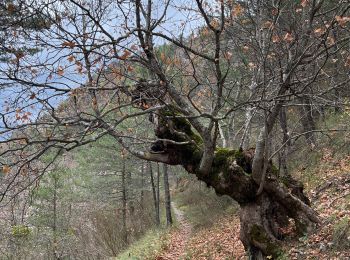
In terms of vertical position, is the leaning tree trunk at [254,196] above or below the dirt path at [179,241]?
above

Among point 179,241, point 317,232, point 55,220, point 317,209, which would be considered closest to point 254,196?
point 317,232

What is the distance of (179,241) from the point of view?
1509 centimetres

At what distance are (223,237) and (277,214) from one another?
4.62 meters

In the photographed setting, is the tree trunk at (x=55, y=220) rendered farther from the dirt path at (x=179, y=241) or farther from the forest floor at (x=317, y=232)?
the forest floor at (x=317, y=232)

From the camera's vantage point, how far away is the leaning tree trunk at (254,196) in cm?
696

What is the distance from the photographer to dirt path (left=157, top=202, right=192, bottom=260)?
1215cm

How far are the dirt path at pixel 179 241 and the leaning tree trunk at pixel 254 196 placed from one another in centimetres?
460

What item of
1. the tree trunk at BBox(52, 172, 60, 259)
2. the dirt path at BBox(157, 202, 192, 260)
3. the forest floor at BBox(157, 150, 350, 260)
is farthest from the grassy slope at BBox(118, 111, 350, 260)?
the tree trunk at BBox(52, 172, 60, 259)

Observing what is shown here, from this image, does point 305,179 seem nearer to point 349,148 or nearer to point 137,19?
point 349,148

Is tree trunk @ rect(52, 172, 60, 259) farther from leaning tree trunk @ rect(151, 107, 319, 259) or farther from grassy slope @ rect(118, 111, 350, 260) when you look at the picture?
leaning tree trunk @ rect(151, 107, 319, 259)

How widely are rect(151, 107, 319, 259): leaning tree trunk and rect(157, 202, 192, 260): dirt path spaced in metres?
4.60

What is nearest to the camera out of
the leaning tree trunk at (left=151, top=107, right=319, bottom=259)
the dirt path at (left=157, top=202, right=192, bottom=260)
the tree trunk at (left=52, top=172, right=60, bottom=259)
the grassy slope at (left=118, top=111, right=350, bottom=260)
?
the grassy slope at (left=118, top=111, right=350, bottom=260)

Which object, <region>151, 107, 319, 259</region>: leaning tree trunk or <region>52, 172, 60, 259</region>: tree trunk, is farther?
<region>52, 172, 60, 259</region>: tree trunk

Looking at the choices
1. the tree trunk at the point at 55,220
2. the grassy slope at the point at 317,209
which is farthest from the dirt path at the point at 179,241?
the tree trunk at the point at 55,220
